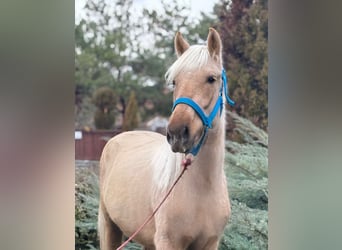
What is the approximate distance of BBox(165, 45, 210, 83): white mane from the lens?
1.59 metres

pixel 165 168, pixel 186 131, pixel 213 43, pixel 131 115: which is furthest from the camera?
pixel 131 115

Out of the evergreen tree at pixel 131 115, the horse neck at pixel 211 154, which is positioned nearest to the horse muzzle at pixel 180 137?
the horse neck at pixel 211 154

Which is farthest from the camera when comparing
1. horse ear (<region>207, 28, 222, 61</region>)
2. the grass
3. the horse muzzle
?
the grass

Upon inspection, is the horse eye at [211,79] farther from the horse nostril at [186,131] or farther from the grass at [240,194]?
the grass at [240,194]

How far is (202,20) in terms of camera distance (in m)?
1.97

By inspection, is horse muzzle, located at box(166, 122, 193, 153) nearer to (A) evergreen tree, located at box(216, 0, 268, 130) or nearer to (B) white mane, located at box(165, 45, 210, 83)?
(B) white mane, located at box(165, 45, 210, 83)

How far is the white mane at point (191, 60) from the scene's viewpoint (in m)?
1.59

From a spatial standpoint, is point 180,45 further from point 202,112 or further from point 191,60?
point 202,112

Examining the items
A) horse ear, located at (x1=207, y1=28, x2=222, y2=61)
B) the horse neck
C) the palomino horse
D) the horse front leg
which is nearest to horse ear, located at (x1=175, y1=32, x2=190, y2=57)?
the palomino horse

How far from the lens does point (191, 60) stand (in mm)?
1597

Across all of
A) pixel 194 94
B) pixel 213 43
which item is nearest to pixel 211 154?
pixel 194 94

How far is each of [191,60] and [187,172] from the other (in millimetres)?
401
